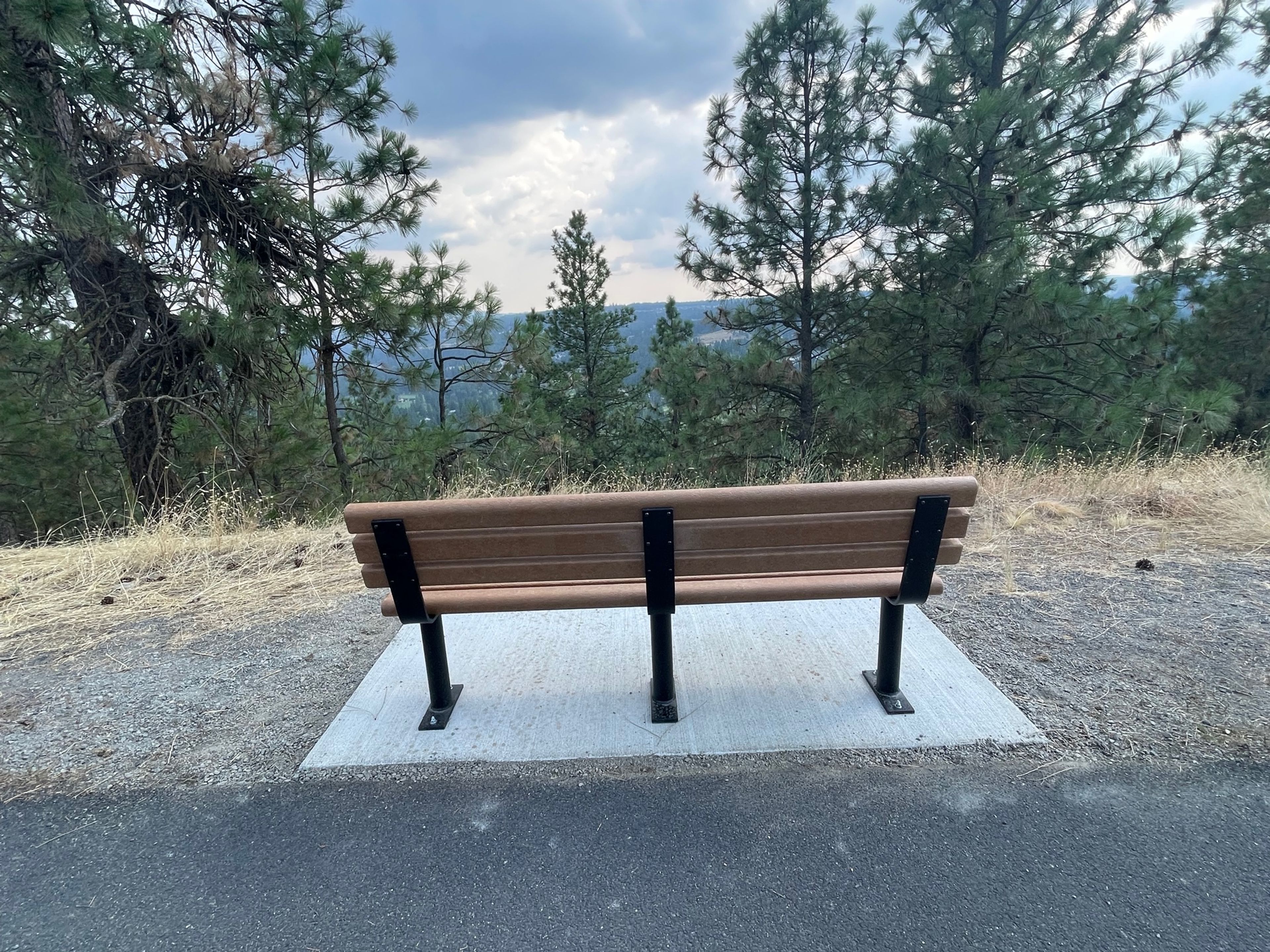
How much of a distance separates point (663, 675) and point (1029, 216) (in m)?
9.60

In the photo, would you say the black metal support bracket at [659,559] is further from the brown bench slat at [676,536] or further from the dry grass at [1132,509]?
the dry grass at [1132,509]

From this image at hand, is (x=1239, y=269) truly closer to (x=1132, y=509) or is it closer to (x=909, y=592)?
(x=1132, y=509)

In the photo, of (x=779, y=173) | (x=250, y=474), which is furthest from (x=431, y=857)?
(x=779, y=173)

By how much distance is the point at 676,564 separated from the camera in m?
2.15

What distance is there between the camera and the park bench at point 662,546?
79.7 inches

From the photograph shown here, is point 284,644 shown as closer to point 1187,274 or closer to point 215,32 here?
point 215,32

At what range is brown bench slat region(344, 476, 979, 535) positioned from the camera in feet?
6.59

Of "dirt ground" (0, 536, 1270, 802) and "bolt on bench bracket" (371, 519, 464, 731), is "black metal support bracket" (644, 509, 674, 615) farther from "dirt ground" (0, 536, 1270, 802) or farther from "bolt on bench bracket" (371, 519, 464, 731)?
"bolt on bench bracket" (371, 519, 464, 731)

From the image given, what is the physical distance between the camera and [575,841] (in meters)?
1.86

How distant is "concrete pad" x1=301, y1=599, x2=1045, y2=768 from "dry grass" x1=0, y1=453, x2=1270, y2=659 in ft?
3.69

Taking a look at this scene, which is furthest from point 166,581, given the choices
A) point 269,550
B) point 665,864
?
point 665,864

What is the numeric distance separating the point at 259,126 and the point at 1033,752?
7.95 m

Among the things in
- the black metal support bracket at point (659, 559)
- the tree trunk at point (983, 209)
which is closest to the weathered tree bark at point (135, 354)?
the black metal support bracket at point (659, 559)

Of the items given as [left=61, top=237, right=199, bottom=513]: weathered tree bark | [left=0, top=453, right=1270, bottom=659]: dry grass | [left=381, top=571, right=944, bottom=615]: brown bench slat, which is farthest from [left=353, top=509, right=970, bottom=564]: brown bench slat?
[left=61, top=237, right=199, bottom=513]: weathered tree bark
